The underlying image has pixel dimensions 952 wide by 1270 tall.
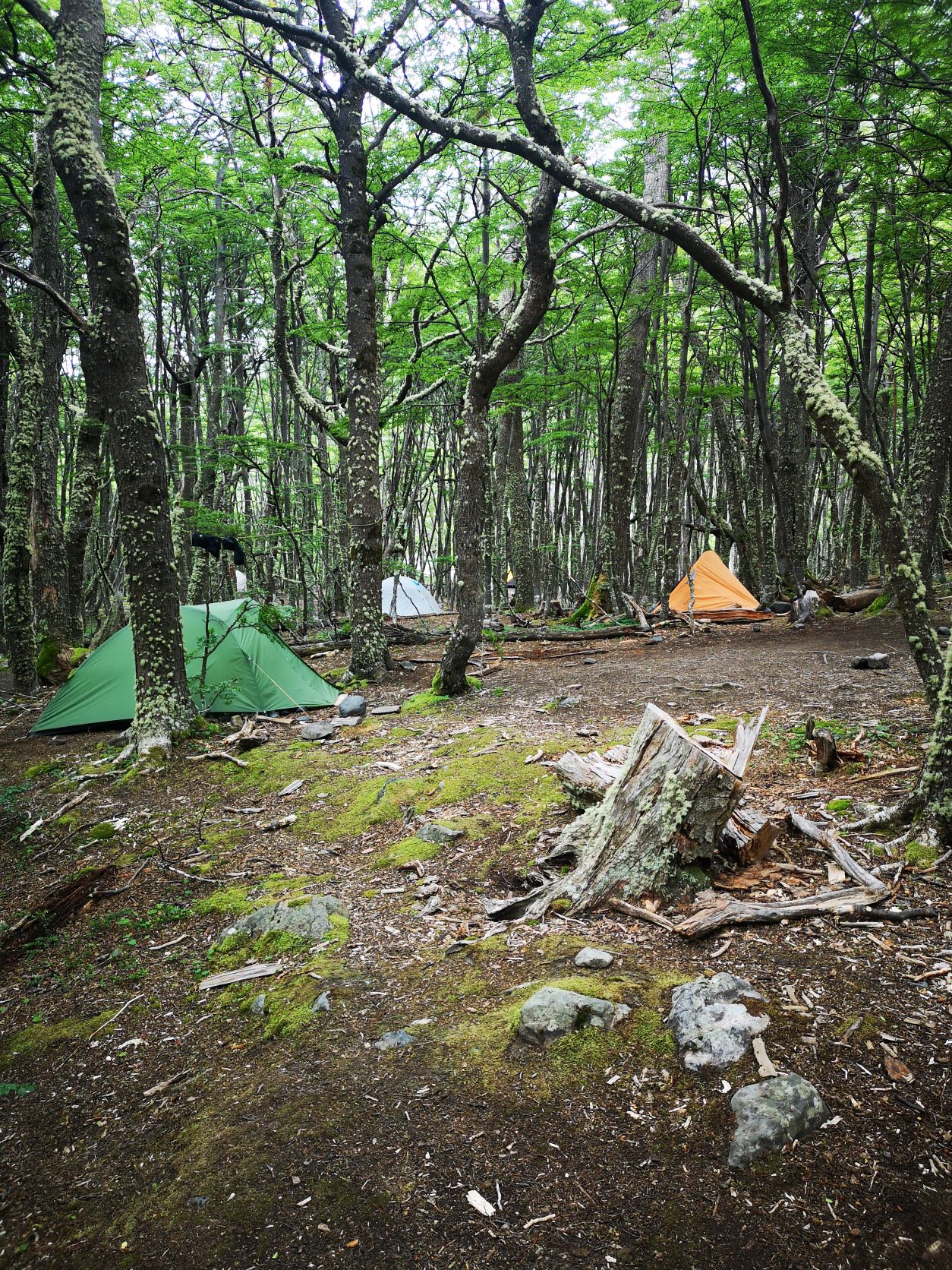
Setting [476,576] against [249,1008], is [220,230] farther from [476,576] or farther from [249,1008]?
[249,1008]

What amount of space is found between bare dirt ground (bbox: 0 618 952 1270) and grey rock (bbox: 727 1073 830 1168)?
4 cm

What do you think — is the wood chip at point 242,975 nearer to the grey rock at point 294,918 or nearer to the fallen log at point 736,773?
the grey rock at point 294,918

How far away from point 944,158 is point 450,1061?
38.9 feet

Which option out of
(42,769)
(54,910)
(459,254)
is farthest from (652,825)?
(459,254)

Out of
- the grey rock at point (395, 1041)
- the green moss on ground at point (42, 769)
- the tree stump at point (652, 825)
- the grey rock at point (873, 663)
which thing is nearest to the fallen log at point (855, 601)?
the grey rock at point (873, 663)

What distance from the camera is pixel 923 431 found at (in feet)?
26.3

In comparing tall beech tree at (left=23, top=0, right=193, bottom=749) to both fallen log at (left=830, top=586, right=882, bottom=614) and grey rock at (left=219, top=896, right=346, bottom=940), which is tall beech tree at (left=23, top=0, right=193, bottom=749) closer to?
grey rock at (left=219, top=896, right=346, bottom=940)

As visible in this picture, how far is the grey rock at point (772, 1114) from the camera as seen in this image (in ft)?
6.76

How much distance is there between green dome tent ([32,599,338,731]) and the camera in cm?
823

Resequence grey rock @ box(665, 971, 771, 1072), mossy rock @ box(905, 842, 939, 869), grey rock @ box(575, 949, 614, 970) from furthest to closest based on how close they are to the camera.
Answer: mossy rock @ box(905, 842, 939, 869)
grey rock @ box(575, 949, 614, 970)
grey rock @ box(665, 971, 771, 1072)

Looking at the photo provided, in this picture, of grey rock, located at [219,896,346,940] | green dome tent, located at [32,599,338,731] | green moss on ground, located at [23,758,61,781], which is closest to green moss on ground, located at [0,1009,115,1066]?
grey rock, located at [219,896,346,940]

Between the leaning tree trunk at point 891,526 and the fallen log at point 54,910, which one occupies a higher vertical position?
the leaning tree trunk at point 891,526

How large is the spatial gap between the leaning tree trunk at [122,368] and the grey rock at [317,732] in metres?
1.26

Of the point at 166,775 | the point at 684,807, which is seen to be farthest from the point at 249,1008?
the point at 166,775
